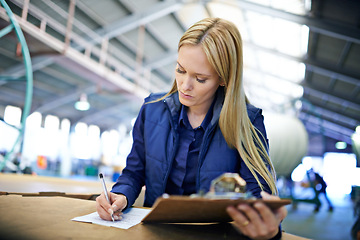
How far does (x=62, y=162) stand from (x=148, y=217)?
433 inches

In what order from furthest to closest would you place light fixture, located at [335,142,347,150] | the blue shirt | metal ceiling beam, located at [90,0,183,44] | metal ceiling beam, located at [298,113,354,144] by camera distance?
1. light fixture, located at [335,142,347,150]
2. metal ceiling beam, located at [298,113,354,144]
3. metal ceiling beam, located at [90,0,183,44]
4. the blue shirt

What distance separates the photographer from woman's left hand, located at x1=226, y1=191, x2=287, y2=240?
1.48 ft

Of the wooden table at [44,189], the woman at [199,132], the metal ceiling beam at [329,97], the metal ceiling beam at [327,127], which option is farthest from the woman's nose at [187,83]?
the metal ceiling beam at [327,127]

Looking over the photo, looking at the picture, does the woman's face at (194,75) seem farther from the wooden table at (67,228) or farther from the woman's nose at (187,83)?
the wooden table at (67,228)

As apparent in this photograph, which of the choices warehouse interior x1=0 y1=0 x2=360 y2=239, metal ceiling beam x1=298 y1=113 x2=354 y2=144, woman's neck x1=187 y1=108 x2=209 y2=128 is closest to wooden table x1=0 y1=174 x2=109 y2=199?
warehouse interior x1=0 y1=0 x2=360 y2=239

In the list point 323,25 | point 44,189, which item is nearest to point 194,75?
point 44,189

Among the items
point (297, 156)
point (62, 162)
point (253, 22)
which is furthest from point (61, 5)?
point (62, 162)

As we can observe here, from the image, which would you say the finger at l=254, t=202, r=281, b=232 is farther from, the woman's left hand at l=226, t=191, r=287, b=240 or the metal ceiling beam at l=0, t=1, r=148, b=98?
the metal ceiling beam at l=0, t=1, r=148, b=98

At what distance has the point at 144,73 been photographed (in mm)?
9555

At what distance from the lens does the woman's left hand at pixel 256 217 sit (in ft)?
1.48

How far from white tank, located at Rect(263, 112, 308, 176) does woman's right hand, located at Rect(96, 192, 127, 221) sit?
3.27m

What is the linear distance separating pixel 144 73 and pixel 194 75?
8.99 meters

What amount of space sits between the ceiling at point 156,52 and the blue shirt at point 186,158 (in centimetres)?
86

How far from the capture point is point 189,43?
755 millimetres
